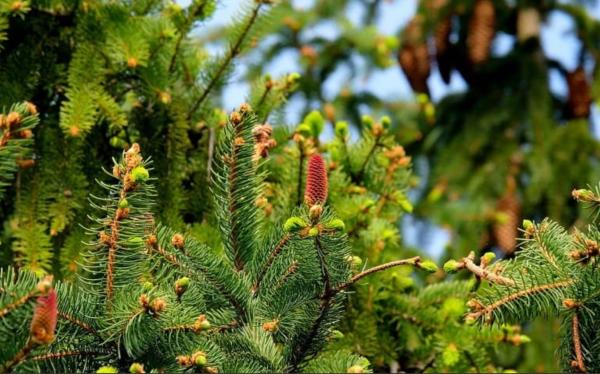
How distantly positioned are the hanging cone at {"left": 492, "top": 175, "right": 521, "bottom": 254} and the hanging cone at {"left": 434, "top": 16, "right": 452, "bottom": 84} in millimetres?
638

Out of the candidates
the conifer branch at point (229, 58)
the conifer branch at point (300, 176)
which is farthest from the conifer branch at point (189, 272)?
the conifer branch at point (229, 58)

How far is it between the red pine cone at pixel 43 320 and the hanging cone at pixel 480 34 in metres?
3.42

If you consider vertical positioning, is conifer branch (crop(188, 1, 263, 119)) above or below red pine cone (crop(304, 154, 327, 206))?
above

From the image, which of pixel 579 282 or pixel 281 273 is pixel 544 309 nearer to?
pixel 579 282

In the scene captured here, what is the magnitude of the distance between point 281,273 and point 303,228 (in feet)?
0.38

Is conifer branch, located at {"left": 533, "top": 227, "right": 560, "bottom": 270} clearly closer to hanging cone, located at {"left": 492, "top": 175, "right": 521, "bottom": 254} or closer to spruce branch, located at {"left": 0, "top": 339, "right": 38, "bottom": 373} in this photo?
spruce branch, located at {"left": 0, "top": 339, "right": 38, "bottom": 373}

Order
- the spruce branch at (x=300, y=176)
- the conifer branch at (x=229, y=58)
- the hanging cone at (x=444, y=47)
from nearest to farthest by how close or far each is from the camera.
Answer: the spruce branch at (x=300, y=176), the conifer branch at (x=229, y=58), the hanging cone at (x=444, y=47)

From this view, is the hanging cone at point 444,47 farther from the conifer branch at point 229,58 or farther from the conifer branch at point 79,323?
the conifer branch at point 79,323

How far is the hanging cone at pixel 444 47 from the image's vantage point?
14.2ft

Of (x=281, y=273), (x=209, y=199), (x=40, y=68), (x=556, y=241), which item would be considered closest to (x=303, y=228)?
(x=281, y=273)

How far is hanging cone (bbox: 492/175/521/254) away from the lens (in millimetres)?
3775

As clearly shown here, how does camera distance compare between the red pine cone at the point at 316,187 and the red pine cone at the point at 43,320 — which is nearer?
the red pine cone at the point at 43,320

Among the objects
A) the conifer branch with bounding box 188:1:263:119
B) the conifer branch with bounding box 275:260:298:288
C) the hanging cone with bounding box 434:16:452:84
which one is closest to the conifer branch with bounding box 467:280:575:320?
the conifer branch with bounding box 275:260:298:288

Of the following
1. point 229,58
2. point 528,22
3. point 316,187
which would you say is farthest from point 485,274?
point 528,22
